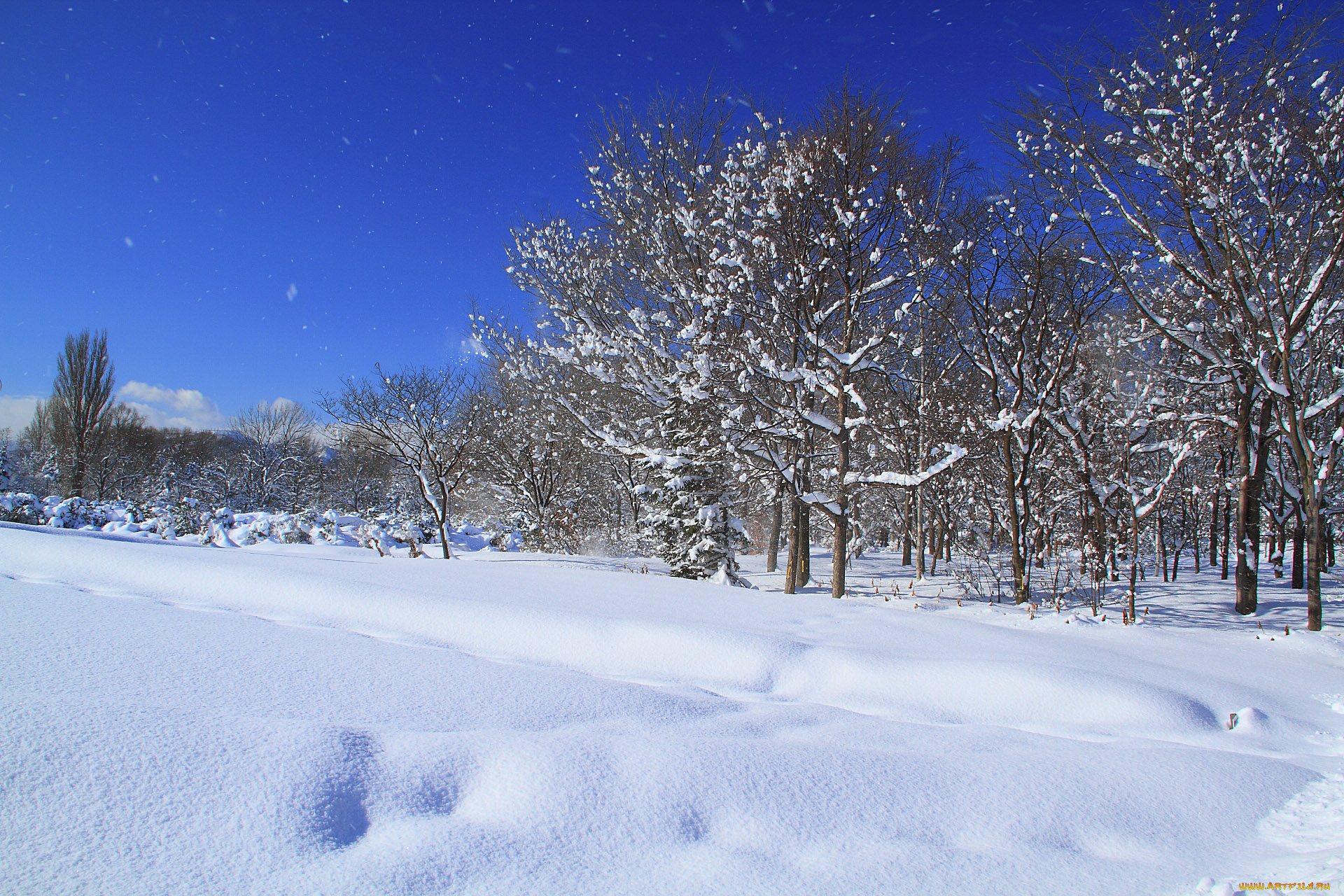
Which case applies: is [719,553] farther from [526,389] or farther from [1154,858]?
[1154,858]

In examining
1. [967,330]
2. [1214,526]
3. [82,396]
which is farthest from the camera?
[82,396]

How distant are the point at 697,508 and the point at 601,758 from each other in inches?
474

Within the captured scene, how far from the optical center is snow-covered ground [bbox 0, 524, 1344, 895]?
5.07ft

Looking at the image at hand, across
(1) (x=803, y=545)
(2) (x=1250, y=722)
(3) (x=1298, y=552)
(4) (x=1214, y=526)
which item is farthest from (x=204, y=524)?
(4) (x=1214, y=526)

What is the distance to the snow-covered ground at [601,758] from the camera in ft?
5.07

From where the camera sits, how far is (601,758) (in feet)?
6.78

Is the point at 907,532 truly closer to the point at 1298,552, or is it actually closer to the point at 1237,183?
the point at 1298,552

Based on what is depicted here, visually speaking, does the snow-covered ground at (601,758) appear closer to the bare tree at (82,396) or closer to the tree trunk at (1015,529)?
the tree trunk at (1015,529)

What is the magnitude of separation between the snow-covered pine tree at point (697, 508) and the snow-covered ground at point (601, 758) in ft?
30.4

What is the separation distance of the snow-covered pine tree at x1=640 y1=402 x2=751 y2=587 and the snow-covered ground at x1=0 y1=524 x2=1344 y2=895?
9.28m

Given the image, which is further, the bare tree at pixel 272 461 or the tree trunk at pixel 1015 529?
the bare tree at pixel 272 461

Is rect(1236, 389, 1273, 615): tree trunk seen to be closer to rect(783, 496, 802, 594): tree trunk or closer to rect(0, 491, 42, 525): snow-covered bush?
rect(783, 496, 802, 594): tree trunk

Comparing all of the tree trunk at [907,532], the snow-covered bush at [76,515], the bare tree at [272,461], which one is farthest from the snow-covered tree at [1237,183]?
the bare tree at [272,461]

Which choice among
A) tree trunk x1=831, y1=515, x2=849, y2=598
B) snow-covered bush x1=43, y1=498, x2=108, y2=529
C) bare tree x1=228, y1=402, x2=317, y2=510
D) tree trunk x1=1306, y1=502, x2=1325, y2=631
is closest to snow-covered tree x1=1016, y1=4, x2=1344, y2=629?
tree trunk x1=1306, y1=502, x2=1325, y2=631
